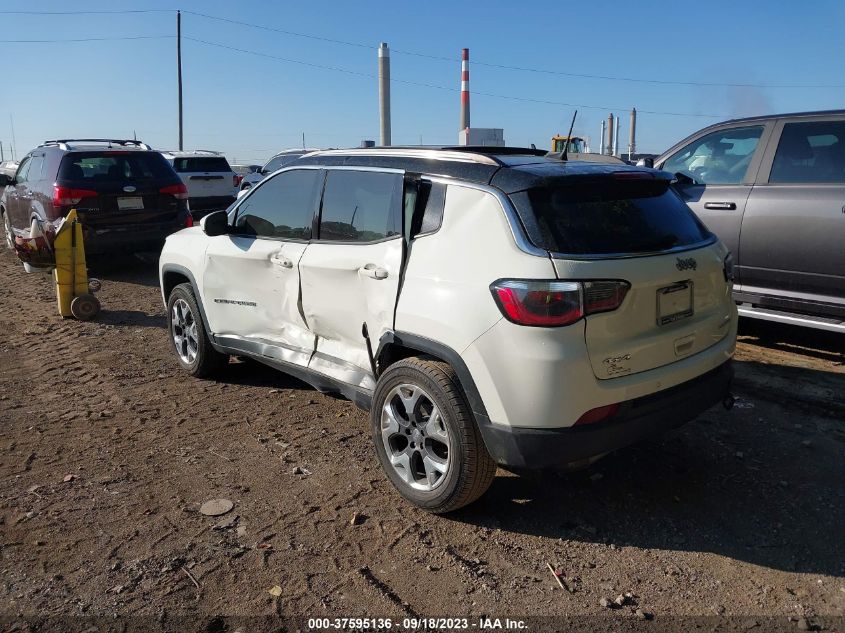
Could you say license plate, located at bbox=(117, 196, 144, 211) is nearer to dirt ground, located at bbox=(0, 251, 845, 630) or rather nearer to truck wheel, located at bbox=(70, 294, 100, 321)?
truck wheel, located at bbox=(70, 294, 100, 321)

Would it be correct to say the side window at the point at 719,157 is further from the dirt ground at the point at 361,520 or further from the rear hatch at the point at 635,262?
the rear hatch at the point at 635,262

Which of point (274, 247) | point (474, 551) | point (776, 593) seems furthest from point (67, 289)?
point (776, 593)

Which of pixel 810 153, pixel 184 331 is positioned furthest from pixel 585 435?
pixel 810 153

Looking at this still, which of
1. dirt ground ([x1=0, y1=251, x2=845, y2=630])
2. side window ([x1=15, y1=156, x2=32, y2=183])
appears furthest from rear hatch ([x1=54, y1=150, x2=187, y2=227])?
dirt ground ([x1=0, y1=251, x2=845, y2=630])

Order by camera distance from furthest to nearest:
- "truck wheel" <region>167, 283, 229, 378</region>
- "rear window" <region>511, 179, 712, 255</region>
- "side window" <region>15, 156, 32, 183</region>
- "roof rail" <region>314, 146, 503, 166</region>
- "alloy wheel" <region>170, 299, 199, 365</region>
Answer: "side window" <region>15, 156, 32, 183</region> → "alloy wheel" <region>170, 299, 199, 365</region> → "truck wheel" <region>167, 283, 229, 378</region> → "roof rail" <region>314, 146, 503, 166</region> → "rear window" <region>511, 179, 712, 255</region>

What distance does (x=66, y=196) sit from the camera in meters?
9.44

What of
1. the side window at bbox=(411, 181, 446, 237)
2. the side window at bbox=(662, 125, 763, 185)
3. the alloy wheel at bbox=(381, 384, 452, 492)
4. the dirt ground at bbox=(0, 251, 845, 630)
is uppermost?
the side window at bbox=(662, 125, 763, 185)

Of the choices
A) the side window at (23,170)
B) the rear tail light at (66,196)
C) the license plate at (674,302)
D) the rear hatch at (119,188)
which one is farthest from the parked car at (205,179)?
the license plate at (674,302)

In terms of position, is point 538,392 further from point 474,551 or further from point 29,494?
point 29,494

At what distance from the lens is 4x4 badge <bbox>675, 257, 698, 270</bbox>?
3358mm

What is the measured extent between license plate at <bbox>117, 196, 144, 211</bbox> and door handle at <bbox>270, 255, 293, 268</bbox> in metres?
6.15

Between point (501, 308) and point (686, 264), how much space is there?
99 cm

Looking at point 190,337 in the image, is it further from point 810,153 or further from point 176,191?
point 176,191

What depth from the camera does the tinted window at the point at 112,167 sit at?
963cm
